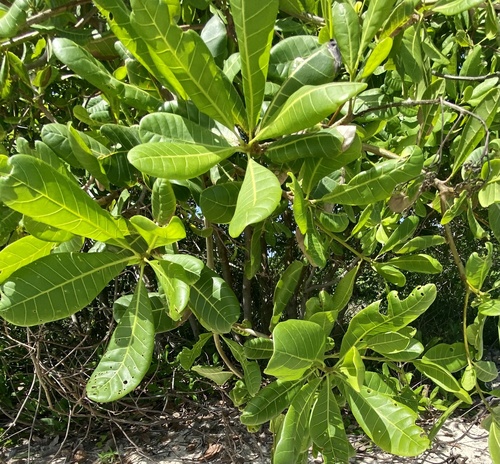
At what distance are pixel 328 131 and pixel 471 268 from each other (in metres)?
0.62

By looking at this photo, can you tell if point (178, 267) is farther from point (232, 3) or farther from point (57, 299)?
point (232, 3)

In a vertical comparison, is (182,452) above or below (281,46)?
below

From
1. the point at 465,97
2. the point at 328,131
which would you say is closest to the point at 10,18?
the point at 328,131

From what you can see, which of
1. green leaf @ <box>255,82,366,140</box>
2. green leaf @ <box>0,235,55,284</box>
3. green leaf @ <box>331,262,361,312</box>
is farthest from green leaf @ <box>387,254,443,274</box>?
green leaf @ <box>0,235,55,284</box>

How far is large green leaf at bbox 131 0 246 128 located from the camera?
24.4 inches

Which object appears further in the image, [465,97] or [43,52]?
[43,52]

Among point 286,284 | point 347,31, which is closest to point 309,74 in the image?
point 347,31

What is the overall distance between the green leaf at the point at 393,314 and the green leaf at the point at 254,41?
0.45m

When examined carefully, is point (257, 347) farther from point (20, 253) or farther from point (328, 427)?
point (20, 253)

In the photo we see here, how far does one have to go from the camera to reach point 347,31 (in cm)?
76

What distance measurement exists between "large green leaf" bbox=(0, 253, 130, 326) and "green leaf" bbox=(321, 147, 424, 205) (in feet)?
1.32

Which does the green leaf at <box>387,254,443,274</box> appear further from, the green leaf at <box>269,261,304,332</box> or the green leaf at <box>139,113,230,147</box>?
the green leaf at <box>139,113,230,147</box>

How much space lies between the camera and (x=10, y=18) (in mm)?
973

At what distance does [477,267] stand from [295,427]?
0.58m
